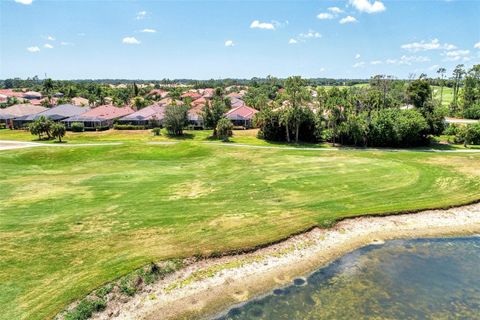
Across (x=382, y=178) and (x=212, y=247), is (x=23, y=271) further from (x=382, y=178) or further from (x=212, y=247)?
(x=382, y=178)

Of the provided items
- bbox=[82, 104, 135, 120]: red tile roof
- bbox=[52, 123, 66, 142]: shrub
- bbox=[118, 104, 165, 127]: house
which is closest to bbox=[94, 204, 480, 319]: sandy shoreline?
bbox=[52, 123, 66, 142]: shrub

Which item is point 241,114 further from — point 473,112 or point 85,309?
point 85,309

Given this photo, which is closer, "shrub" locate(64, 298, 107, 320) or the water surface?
"shrub" locate(64, 298, 107, 320)

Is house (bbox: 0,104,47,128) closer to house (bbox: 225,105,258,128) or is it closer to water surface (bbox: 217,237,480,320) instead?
house (bbox: 225,105,258,128)

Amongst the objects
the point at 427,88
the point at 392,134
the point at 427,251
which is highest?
the point at 427,88

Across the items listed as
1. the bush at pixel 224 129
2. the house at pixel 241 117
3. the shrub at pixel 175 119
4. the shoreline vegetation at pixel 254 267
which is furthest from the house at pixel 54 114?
the shoreline vegetation at pixel 254 267

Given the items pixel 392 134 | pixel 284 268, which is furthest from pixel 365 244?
pixel 392 134
